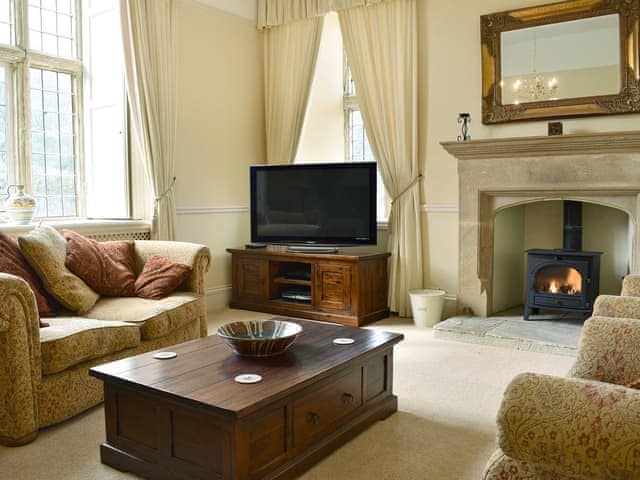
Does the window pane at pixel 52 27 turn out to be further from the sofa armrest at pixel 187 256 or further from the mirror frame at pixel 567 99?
the mirror frame at pixel 567 99

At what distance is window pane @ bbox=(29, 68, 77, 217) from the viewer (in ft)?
15.4

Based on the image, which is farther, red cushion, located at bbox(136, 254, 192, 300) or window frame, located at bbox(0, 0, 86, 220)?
window frame, located at bbox(0, 0, 86, 220)

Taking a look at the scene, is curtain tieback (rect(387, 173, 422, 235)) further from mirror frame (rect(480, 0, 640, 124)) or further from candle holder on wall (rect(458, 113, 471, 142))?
mirror frame (rect(480, 0, 640, 124))

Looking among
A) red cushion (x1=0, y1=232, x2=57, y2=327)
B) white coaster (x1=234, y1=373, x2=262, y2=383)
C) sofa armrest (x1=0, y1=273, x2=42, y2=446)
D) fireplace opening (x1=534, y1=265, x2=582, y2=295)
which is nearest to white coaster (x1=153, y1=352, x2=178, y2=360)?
white coaster (x1=234, y1=373, x2=262, y2=383)

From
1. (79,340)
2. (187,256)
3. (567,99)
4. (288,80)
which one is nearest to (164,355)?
(79,340)

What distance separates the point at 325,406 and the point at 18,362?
52.6 inches

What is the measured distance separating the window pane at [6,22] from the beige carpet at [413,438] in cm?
298

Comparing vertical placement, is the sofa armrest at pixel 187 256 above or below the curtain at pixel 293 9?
below

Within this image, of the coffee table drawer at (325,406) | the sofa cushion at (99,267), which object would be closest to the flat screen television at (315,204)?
the sofa cushion at (99,267)

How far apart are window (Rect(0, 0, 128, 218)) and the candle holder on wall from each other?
9.08 feet

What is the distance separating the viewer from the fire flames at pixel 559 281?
4.53 metres

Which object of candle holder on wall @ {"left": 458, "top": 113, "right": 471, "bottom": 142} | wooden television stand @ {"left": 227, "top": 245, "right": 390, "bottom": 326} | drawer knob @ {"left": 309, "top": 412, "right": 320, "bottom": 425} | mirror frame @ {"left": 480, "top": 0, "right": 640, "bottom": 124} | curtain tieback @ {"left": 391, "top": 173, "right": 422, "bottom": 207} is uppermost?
mirror frame @ {"left": 480, "top": 0, "right": 640, "bottom": 124}

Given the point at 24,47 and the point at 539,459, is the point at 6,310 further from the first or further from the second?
the point at 24,47

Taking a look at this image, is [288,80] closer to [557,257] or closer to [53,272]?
[557,257]
